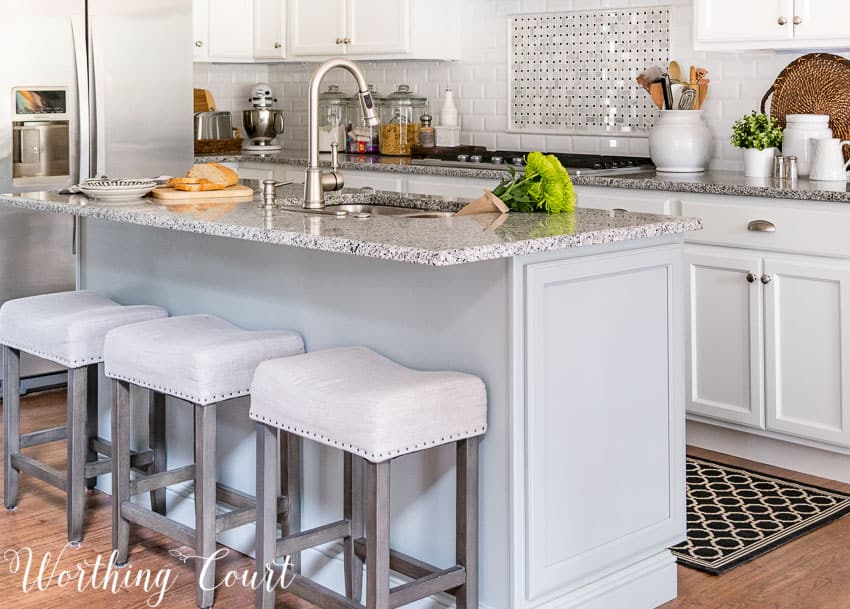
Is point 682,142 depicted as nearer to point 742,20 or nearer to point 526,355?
point 742,20

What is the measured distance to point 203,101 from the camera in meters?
6.09

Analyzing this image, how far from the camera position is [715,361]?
4020 millimetres

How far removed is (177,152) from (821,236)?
10.0 feet

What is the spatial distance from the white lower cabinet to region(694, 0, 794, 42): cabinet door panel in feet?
2.54

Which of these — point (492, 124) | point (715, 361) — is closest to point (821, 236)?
point (715, 361)

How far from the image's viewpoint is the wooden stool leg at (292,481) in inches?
116

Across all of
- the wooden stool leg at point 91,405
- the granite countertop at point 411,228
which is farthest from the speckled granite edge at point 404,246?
the wooden stool leg at point 91,405

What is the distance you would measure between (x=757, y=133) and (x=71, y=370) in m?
2.57

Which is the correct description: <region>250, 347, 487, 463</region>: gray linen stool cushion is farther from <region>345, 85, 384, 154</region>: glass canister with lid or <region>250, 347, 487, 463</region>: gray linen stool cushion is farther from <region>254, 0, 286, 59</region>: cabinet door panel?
<region>254, 0, 286, 59</region>: cabinet door panel

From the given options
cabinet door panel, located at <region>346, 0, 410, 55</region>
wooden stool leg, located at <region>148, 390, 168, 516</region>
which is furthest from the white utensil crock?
wooden stool leg, located at <region>148, 390, 168, 516</region>

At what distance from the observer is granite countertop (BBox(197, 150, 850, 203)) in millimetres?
3695

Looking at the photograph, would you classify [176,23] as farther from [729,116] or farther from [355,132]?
[729,116]

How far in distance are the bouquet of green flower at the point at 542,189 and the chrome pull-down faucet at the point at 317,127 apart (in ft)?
1.31

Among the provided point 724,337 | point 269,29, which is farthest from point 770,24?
point 269,29
